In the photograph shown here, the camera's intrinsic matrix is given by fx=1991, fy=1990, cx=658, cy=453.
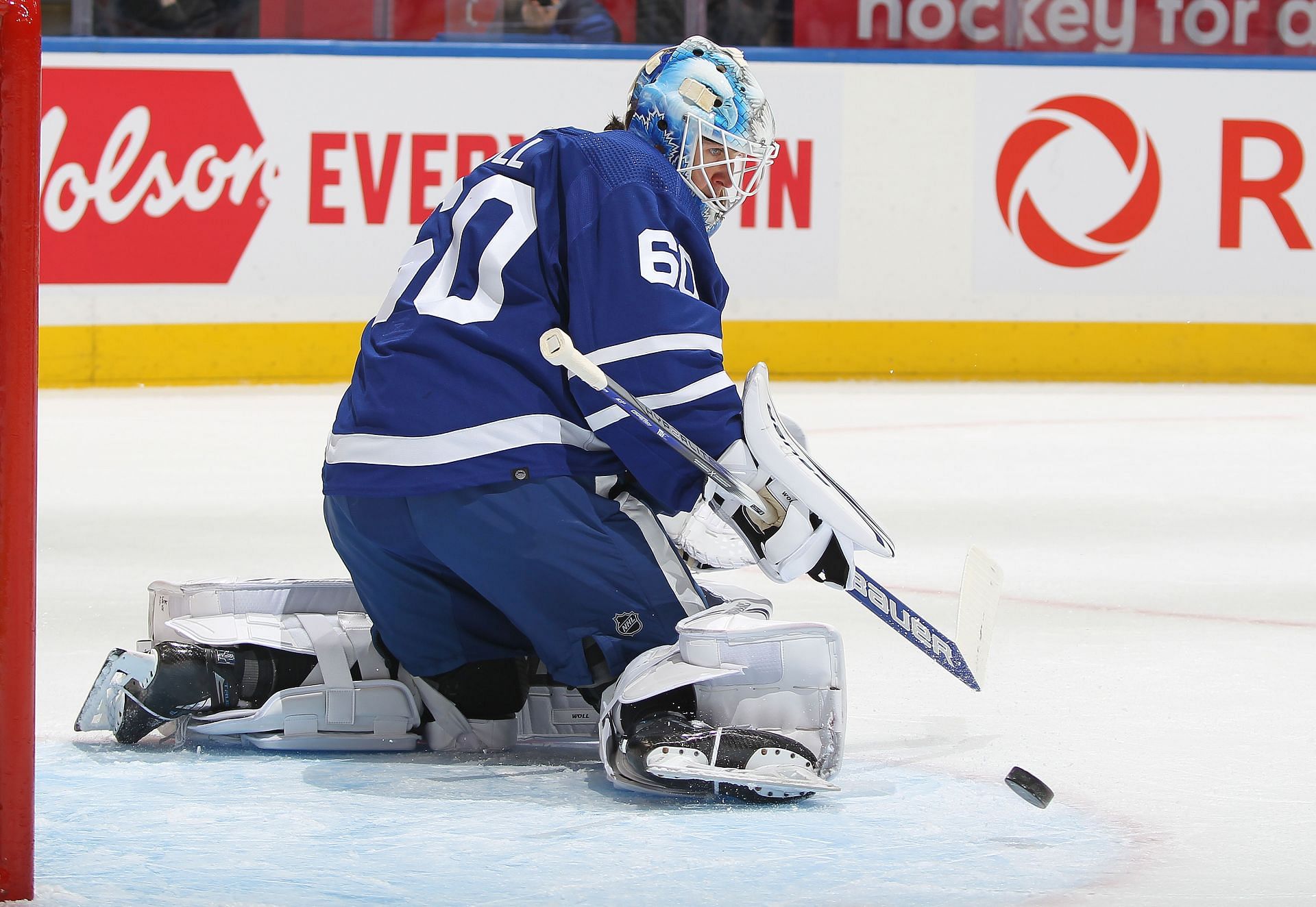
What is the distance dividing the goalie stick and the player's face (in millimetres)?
355

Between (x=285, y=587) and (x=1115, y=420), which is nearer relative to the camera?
(x=285, y=587)

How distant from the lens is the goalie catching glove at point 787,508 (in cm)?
224

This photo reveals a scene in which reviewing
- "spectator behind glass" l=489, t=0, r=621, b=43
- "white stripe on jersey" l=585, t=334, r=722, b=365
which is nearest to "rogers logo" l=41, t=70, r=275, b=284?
"spectator behind glass" l=489, t=0, r=621, b=43

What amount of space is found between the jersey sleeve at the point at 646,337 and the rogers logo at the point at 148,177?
5.17m

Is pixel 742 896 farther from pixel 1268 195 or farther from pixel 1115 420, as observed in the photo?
pixel 1268 195

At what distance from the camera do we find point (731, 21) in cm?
793

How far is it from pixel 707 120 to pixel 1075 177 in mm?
5671

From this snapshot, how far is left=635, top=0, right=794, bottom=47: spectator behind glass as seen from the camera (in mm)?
7910

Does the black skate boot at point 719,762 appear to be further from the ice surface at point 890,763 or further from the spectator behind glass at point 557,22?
the spectator behind glass at point 557,22

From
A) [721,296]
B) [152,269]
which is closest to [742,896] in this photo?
[721,296]

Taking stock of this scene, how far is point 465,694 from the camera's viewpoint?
2.46m

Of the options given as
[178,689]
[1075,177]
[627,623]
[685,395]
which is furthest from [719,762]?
[1075,177]

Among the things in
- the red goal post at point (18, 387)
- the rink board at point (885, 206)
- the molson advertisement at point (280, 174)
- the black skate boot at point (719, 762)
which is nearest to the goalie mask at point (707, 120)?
the black skate boot at point (719, 762)

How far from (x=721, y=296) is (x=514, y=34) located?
5493 millimetres
